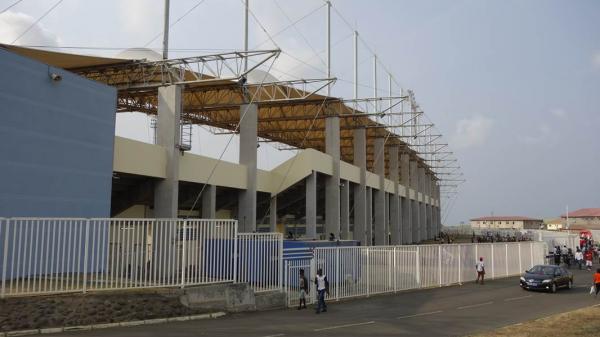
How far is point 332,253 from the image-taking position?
2025 cm

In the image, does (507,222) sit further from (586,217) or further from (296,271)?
(296,271)

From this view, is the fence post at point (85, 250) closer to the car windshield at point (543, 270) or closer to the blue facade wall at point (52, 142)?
the blue facade wall at point (52, 142)

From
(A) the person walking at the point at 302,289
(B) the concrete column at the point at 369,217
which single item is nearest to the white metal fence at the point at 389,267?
(A) the person walking at the point at 302,289

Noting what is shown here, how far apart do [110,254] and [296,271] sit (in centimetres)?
664

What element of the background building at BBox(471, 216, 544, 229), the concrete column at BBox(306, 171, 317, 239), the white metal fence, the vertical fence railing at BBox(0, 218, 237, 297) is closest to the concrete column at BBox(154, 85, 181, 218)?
the white metal fence

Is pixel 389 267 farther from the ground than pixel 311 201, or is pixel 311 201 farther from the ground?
pixel 311 201

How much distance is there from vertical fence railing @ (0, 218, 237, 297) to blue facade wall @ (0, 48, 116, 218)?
4787mm

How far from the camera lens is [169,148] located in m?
28.5

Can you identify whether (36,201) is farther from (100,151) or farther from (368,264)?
(368,264)

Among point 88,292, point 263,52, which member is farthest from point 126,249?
point 263,52

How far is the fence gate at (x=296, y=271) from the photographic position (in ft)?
61.0

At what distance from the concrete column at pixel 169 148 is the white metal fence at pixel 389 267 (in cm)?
1108

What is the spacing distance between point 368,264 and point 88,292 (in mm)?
11089

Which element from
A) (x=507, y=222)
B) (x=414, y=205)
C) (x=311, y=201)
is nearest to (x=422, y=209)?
(x=414, y=205)
